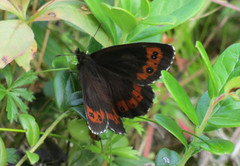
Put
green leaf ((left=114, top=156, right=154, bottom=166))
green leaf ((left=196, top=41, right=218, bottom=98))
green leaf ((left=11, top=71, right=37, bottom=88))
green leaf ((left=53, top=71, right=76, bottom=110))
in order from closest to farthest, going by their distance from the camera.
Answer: green leaf ((left=196, top=41, right=218, bottom=98))
green leaf ((left=53, top=71, right=76, bottom=110))
green leaf ((left=11, top=71, right=37, bottom=88))
green leaf ((left=114, top=156, right=154, bottom=166))

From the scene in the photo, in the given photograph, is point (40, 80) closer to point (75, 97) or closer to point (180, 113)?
point (75, 97)

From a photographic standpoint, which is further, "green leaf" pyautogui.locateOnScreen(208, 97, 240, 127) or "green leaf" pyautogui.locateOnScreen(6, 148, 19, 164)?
"green leaf" pyautogui.locateOnScreen(6, 148, 19, 164)

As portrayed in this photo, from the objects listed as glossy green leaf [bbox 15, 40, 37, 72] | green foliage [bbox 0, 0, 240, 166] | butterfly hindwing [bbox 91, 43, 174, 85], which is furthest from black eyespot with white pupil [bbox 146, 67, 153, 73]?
glossy green leaf [bbox 15, 40, 37, 72]

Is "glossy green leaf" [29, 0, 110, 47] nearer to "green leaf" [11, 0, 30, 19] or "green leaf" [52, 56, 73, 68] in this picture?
"green leaf" [11, 0, 30, 19]

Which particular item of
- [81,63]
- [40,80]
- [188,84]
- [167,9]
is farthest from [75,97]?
[188,84]

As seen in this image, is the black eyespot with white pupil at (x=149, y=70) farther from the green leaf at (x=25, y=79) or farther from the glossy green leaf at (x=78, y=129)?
the green leaf at (x=25, y=79)
